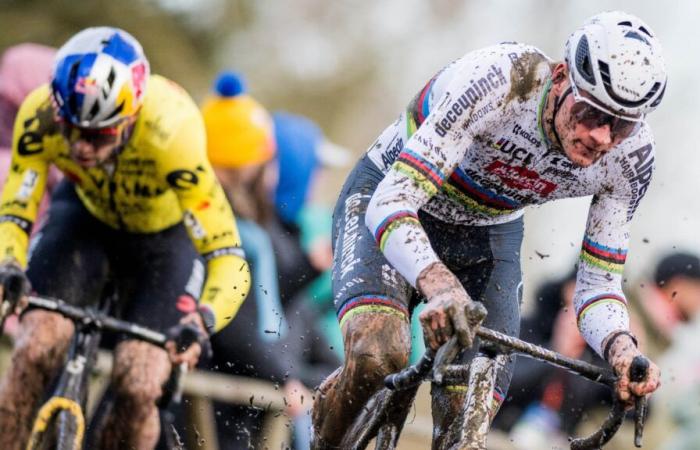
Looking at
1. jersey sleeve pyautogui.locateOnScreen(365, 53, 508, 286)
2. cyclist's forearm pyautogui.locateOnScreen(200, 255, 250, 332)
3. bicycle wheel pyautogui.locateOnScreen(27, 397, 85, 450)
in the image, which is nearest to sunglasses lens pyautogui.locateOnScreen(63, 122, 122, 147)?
cyclist's forearm pyautogui.locateOnScreen(200, 255, 250, 332)

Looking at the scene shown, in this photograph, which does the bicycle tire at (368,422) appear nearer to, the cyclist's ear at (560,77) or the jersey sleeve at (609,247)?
the jersey sleeve at (609,247)

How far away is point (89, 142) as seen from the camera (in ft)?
→ 24.4

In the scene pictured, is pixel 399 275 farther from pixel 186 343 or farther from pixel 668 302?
pixel 668 302

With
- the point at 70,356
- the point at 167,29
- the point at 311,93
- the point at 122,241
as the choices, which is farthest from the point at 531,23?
the point at 70,356

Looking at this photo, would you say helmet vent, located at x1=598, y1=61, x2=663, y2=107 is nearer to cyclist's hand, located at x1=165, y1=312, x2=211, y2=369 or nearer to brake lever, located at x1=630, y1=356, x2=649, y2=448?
brake lever, located at x1=630, y1=356, x2=649, y2=448

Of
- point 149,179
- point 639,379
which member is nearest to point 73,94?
point 149,179

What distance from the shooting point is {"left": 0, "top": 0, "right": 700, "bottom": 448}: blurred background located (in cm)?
1482

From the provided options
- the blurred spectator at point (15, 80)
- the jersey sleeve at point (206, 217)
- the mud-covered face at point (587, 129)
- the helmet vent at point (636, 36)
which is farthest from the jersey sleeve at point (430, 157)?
the blurred spectator at point (15, 80)

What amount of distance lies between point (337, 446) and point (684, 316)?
16.4 feet

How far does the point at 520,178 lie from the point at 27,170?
10.3 feet

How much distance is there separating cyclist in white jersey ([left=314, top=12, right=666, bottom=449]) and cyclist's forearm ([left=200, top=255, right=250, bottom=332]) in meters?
1.21

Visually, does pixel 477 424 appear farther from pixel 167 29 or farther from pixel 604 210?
pixel 167 29

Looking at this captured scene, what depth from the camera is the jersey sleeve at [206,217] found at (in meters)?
7.55

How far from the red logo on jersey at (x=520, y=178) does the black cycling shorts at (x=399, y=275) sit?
1.28 feet
